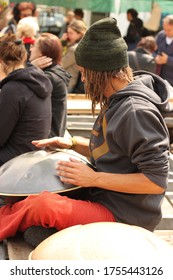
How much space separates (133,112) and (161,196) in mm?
546

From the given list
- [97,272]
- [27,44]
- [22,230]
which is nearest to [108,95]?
[22,230]

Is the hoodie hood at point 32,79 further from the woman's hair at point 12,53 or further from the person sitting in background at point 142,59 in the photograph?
the person sitting in background at point 142,59

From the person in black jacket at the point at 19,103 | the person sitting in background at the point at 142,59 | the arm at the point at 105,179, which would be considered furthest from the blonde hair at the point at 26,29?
the arm at the point at 105,179

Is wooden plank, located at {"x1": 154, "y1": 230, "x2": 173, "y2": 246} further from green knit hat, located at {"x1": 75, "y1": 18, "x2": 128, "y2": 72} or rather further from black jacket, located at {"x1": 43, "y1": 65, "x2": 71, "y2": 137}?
black jacket, located at {"x1": 43, "y1": 65, "x2": 71, "y2": 137}

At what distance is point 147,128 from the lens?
8.63ft

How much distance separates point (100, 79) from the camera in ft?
9.30

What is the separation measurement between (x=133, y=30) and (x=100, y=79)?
8004 millimetres

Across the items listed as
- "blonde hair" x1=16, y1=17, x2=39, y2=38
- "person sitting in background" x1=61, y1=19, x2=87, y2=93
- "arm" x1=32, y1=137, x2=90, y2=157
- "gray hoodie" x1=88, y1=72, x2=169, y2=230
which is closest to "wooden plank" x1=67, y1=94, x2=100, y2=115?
"person sitting in background" x1=61, y1=19, x2=87, y2=93

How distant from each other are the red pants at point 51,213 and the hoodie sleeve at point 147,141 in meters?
0.37

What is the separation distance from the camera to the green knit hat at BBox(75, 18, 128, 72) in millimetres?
2793

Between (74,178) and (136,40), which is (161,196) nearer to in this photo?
(74,178)

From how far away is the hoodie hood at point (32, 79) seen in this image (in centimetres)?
390

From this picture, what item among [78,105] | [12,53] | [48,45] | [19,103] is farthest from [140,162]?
[78,105]

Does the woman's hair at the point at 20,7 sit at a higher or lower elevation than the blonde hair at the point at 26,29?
lower
